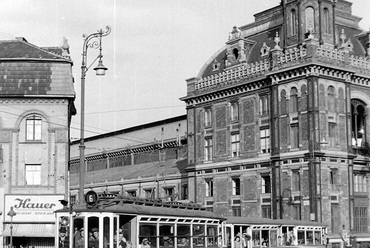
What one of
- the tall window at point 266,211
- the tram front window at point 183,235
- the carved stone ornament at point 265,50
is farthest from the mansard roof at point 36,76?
the tall window at point 266,211

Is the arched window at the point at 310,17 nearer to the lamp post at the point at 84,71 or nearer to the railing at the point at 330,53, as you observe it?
the railing at the point at 330,53

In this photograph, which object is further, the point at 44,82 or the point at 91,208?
the point at 44,82

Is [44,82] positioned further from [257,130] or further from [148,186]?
[148,186]

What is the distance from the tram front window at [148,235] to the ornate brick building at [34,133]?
1837cm

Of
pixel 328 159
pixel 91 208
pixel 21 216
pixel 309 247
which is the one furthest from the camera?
pixel 328 159

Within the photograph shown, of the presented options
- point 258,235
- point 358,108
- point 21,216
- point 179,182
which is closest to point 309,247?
point 258,235

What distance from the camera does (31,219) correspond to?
40969 mm

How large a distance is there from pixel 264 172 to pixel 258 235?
20608mm

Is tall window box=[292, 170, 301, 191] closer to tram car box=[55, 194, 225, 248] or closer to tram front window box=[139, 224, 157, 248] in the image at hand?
tram car box=[55, 194, 225, 248]

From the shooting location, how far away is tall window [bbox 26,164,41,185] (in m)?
42.2

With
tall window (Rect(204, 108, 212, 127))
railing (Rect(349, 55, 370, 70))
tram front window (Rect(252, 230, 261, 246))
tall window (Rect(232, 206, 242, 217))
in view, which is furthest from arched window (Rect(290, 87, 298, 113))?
tram front window (Rect(252, 230, 261, 246))

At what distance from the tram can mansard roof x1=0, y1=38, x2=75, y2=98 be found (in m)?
17.0

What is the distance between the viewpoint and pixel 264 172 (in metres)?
53.7

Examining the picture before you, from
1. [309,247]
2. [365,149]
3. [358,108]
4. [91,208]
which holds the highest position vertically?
[358,108]
